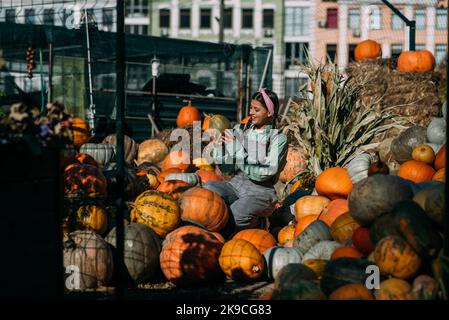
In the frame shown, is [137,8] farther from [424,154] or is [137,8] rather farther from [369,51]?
[424,154]

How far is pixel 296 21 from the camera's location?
70.9 m

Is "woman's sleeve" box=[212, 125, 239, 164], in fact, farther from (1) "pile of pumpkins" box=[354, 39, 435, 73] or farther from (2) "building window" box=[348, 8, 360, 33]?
(2) "building window" box=[348, 8, 360, 33]

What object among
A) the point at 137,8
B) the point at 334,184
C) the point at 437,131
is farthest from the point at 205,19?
the point at 334,184

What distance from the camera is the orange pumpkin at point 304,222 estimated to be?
7955mm

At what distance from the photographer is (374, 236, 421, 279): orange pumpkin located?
549cm

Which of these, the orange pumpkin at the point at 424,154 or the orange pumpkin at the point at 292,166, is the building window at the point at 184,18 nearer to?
the orange pumpkin at the point at 292,166

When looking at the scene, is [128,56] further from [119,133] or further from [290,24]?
[290,24]

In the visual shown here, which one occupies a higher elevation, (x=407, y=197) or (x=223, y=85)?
(x=223, y=85)

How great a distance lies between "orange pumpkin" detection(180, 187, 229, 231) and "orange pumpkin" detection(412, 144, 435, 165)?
2.33m

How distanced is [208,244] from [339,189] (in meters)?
1.79

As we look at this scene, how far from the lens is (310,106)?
10312mm

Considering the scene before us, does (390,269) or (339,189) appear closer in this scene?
(390,269)

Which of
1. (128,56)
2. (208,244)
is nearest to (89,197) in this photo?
(208,244)
